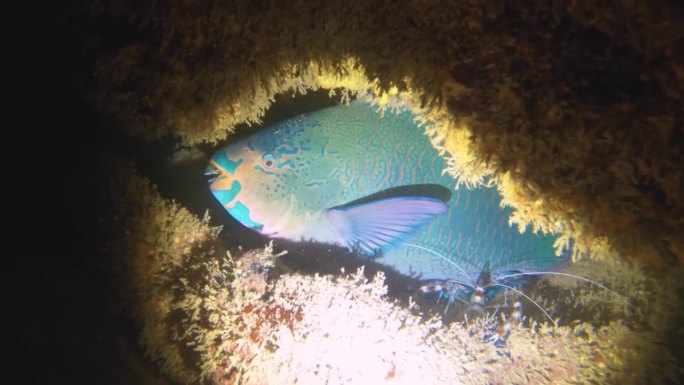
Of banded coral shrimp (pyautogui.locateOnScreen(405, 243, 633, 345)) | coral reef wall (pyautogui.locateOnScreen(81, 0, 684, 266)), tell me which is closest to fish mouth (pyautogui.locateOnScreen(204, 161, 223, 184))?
coral reef wall (pyautogui.locateOnScreen(81, 0, 684, 266))

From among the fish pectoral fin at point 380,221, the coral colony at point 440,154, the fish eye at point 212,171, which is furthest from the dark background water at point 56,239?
the fish pectoral fin at point 380,221

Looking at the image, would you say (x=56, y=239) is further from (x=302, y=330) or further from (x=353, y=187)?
(x=353, y=187)

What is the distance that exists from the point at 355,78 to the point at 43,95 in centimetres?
186

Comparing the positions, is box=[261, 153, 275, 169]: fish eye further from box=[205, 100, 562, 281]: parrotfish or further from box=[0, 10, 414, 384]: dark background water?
box=[0, 10, 414, 384]: dark background water

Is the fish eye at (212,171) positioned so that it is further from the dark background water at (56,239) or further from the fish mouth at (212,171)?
the dark background water at (56,239)

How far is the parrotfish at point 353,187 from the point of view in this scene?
10.9ft

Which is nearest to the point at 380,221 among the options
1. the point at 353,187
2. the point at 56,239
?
the point at 353,187

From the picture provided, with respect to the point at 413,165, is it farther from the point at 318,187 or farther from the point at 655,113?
the point at 655,113

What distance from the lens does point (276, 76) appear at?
1.90 metres

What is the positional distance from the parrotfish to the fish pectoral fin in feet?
0.03

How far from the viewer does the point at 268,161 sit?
133 inches

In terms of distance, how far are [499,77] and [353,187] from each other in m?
2.23

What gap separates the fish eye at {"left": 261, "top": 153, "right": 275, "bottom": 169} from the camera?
3.37 metres

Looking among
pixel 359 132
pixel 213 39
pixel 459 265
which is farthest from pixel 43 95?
pixel 459 265
